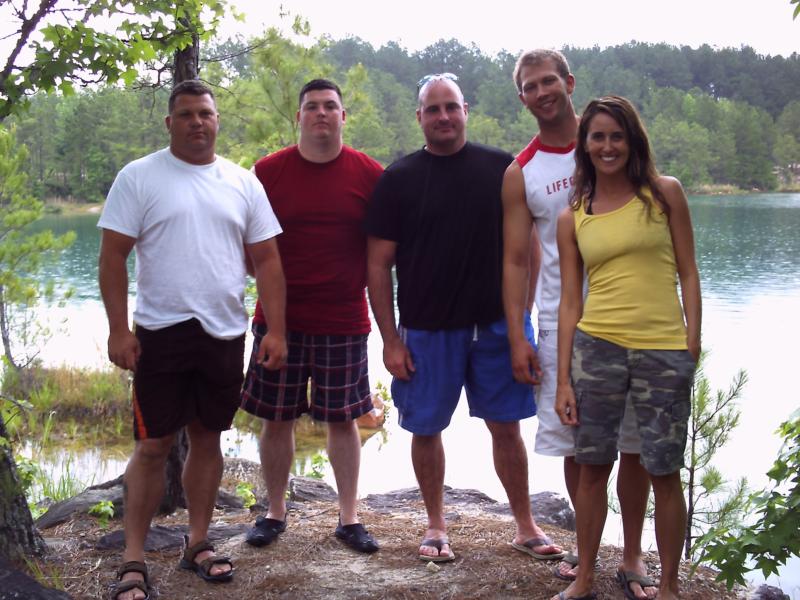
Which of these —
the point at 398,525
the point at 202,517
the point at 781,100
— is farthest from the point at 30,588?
the point at 781,100

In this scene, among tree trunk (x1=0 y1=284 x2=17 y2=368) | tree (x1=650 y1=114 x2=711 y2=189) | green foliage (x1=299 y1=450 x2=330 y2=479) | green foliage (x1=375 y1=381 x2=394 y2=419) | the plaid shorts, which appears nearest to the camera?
the plaid shorts

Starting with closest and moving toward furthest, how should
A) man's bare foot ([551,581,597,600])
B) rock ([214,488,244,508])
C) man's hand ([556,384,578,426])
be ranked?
1. man's hand ([556,384,578,426])
2. man's bare foot ([551,581,597,600])
3. rock ([214,488,244,508])

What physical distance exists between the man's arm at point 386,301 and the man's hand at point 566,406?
2.12ft

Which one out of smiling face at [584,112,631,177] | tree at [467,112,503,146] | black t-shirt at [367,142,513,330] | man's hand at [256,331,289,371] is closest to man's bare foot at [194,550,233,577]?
man's hand at [256,331,289,371]

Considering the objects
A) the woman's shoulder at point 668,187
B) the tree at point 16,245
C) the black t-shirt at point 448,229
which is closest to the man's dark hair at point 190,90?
the black t-shirt at point 448,229

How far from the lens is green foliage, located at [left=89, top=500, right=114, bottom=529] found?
3.96 m

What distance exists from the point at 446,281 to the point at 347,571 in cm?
114

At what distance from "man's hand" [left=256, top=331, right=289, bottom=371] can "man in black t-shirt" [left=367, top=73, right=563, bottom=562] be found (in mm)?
381

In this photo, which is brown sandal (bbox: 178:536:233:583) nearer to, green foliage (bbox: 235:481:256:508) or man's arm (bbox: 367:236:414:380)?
man's arm (bbox: 367:236:414:380)

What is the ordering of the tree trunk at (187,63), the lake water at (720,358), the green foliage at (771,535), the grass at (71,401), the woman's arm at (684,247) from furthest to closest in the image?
the grass at (71,401), the lake water at (720,358), the tree trunk at (187,63), the woman's arm at (684,247), the green foliage at (771,535)

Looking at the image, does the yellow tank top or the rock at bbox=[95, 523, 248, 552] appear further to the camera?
the rock at bbox=[95, 523, 248, 552]

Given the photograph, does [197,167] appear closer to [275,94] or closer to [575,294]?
[575,294]

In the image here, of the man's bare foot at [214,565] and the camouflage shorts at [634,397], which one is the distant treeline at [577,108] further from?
the camouflage shorts at [634,397]

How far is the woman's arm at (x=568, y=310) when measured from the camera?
273 cm
